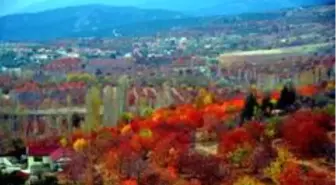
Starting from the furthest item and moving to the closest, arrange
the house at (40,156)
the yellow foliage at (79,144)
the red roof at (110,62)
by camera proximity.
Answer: the red roof at (110,62), the yellow foliage at (79,144), the house at (40,156)

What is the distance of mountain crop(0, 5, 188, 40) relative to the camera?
14312mm

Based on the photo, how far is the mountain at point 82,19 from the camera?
1431cm

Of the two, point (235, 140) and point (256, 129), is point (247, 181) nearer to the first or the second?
point (235, 140)

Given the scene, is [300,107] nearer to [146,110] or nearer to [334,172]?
[334,172]

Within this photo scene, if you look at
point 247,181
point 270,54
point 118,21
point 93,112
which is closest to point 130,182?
point 247,181

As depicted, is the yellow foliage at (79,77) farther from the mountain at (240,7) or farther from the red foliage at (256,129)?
the red foliage at (256,129)

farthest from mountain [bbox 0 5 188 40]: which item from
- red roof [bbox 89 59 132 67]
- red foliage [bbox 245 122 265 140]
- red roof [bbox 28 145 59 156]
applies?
red foliage [bbox 245 122 265 140]

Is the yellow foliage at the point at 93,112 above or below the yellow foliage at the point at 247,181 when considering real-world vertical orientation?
below

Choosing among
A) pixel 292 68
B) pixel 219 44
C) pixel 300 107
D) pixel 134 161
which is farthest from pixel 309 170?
pixel 219 44

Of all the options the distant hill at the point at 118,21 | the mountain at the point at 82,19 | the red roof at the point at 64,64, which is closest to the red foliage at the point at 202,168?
the distant hill at the point at 118,21

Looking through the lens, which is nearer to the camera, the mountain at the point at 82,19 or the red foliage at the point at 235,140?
the red foliage at the point at 235,140

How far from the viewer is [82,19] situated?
16.3 m

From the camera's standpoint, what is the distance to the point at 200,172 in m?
4.62

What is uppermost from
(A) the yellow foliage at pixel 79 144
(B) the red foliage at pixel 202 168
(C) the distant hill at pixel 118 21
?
(C) the distant hill at pixel 118 21
